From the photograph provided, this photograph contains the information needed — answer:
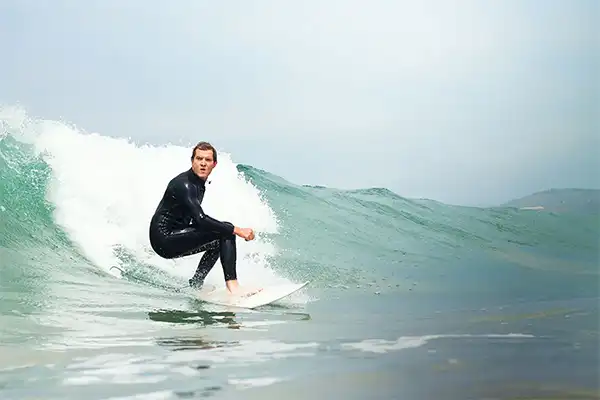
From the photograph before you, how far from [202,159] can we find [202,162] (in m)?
0.01

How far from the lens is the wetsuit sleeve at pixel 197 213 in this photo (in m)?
3.06

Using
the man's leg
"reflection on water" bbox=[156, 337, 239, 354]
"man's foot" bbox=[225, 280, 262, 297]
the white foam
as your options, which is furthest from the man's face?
the white foam

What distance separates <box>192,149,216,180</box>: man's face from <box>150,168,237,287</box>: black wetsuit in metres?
0.02

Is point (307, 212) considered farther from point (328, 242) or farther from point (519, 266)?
point (519, 266)

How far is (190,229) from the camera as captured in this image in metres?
3.17

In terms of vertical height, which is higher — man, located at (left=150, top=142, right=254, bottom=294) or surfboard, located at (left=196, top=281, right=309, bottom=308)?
man, located at (left=150, top=142, right=254, bottom=294)

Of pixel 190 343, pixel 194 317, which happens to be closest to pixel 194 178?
pixel 194 317

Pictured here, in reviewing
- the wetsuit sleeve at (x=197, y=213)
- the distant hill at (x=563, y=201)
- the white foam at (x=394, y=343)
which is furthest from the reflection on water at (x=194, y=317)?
the distant hill at (x=563, y=201)

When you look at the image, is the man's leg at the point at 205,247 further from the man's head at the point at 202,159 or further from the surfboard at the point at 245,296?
the man's head at the point at 202,159

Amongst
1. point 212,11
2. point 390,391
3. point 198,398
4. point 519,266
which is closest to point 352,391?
point 390,391

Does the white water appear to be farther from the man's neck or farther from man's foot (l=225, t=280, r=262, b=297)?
the man's neck

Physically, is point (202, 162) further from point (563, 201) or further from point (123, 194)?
point (563, 201)

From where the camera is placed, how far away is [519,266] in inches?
218

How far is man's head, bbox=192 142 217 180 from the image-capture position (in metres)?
3.14
